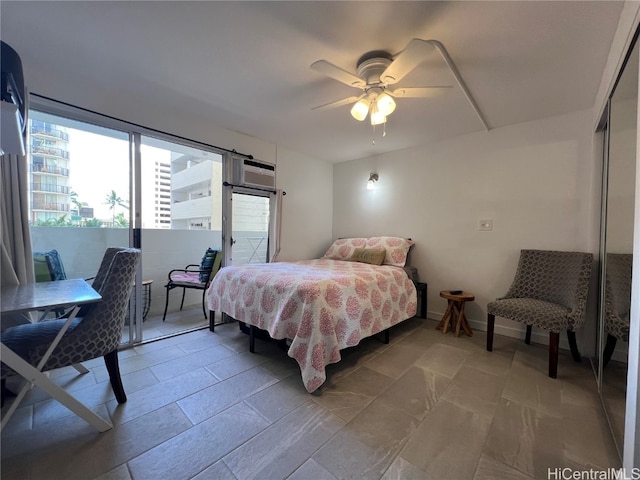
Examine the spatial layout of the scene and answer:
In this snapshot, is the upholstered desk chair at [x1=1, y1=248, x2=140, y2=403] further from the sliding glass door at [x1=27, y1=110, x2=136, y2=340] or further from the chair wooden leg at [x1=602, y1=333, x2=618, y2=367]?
the chair wooden leg at [x1=602, y1=333, x2=618, y2=367]

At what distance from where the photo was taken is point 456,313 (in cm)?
299

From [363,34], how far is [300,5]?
1.38 feet

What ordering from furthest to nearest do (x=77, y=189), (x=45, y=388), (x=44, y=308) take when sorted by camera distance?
(x=77, y=189)
(x=45, y=388)
(x=44, y=308)

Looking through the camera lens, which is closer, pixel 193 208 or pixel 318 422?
pixel 318 422

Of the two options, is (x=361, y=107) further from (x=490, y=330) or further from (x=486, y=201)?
(x=490, y=330)

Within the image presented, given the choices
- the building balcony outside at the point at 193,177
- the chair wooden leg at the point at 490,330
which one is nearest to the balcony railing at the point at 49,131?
the building balcony outside at the point at 193,177

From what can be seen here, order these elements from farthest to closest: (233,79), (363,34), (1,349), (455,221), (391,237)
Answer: (391,237) < (455,221) < (233,79) < (363,34) < (1,349)

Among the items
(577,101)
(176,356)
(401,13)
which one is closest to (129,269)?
(176,356)

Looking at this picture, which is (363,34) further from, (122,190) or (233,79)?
(122,190)

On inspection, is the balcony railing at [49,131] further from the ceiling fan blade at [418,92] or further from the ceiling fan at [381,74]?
the ceiling fan blade at [418,92]

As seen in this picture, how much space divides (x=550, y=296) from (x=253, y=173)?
3573 millimetres

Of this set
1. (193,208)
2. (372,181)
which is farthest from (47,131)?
(372,181)

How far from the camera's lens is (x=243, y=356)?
2371 millimetres

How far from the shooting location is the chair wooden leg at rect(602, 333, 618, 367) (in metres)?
1.51
